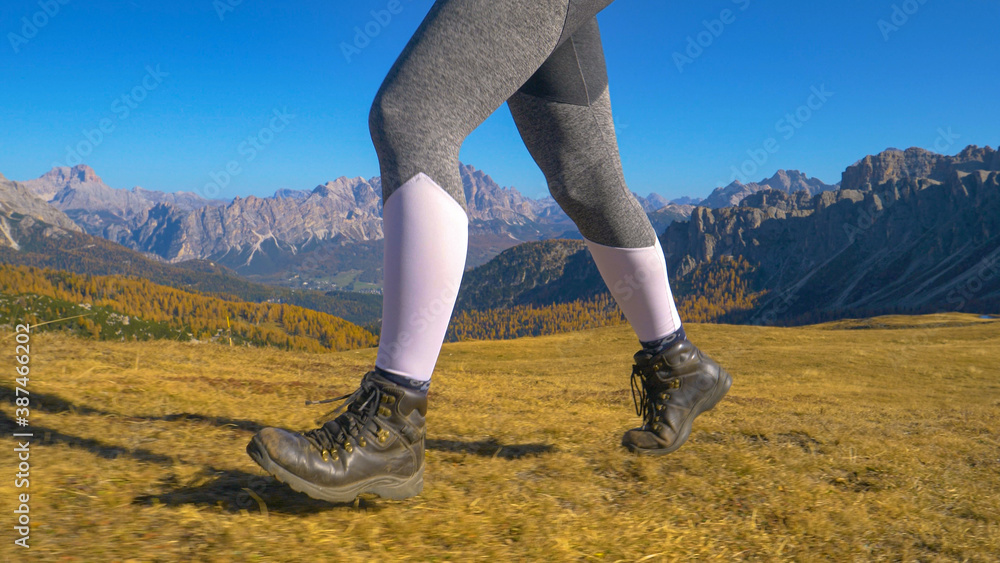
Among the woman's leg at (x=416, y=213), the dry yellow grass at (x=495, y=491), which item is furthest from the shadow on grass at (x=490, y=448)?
the woman's leg at (x=416, y=213)

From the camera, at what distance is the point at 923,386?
19328 mm

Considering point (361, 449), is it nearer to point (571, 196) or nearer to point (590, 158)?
point (571, 196)

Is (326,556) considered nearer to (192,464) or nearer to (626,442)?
(192,464)

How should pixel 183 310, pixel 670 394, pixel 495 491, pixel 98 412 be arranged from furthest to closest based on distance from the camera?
pixel 183 310 < pixel 98 412 < pixel 670 394 < pixel 495 491

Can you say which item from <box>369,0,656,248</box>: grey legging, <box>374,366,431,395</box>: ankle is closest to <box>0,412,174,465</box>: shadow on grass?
<box>374,366,431,395</box>: ankle

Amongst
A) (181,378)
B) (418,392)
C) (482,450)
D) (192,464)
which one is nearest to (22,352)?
(181,378)

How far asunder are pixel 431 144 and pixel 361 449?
107 cm

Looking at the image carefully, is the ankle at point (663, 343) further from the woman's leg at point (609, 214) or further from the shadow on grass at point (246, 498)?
the shadow on grass at point (246, 498)

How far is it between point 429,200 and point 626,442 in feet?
5.61

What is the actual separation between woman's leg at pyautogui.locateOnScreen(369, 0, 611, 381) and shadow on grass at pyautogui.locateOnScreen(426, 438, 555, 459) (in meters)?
1.30

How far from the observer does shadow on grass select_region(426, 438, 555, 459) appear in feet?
10.3

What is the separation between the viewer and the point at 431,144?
6.39 ft

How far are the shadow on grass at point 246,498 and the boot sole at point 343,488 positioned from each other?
4.1 inches

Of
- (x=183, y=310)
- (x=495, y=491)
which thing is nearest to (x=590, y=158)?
(x=495, y=491)
